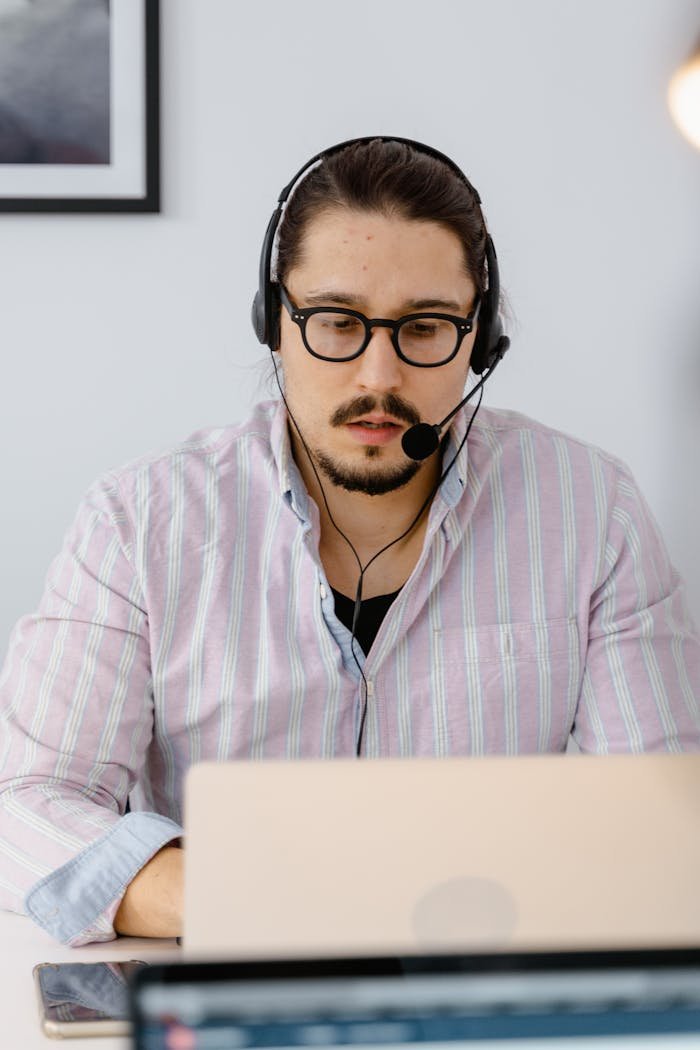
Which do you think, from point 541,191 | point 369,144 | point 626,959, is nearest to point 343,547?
point 369,144

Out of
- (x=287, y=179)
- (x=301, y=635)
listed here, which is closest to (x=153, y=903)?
(x=301, y=635)

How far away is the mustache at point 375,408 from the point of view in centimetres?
137

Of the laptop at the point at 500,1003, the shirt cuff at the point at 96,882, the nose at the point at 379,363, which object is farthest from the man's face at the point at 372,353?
the laptop at the point at 500,1003

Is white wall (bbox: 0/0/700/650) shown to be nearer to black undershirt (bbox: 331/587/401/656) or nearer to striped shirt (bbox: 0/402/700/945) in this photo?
striped shirt (bbox: 0/402/700/945)

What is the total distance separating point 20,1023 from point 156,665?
52cm

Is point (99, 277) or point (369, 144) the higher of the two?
point (369, 144)

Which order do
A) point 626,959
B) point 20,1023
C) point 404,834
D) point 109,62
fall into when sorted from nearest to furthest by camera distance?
1. point 626,959
2. point 404,834
3. point 20,1023
4. point 109,62

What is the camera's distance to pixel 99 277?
1966 millimetres

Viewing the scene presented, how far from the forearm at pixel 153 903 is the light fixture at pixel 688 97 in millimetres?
690

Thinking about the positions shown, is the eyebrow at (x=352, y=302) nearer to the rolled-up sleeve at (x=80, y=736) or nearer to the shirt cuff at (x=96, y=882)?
the rolled-up sleeve at (x=80, y=736)

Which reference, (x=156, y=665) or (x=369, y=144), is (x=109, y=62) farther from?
(x=156, y=665)

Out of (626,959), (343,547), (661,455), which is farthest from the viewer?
(661,455)

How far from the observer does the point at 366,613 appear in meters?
1.42

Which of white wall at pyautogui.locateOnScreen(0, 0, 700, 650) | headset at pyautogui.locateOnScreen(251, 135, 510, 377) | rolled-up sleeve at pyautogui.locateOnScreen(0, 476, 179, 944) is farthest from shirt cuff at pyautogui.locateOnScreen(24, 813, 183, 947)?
white wall at pyautogui.locateOnScreen(0, 0, 700, 650)
